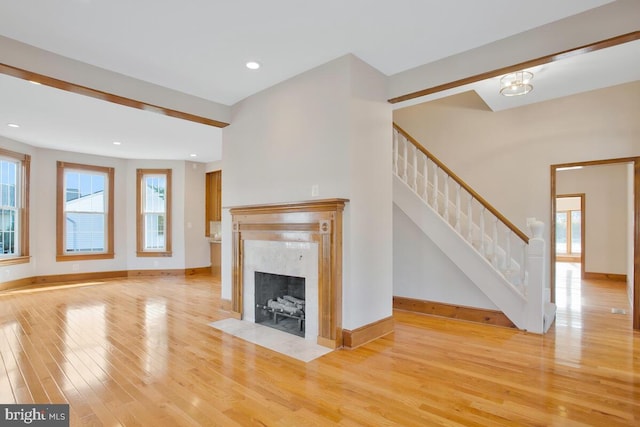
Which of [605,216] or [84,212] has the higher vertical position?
[84,212]

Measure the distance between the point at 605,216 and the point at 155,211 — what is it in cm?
1069

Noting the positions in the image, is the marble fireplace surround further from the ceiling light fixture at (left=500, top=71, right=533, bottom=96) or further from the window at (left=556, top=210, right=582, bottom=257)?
the window at (left=556, top=210, right=582, bottom=257)

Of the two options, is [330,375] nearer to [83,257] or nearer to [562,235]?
[83,257]

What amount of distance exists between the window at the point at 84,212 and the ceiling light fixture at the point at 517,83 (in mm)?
8352

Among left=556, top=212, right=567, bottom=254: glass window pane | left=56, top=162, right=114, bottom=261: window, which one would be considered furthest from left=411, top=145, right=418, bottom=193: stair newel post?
left=556, top=212, right=567, bottom=254: glass window pane

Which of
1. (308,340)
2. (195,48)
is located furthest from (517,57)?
(308,340)

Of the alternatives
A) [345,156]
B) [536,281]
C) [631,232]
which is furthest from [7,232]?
[631,232]

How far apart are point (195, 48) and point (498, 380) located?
397 centimetres

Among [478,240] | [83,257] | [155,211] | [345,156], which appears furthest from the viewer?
[155,211]

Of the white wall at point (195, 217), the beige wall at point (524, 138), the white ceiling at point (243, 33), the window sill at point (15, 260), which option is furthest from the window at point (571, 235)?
the window sill at point (15, 260)

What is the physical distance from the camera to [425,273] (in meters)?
4.67

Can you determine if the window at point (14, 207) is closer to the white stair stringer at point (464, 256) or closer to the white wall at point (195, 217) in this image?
the white wall at point (195, 217)

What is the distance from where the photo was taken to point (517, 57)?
2982 millimetres

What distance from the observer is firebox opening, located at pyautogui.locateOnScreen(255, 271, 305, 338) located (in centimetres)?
398
